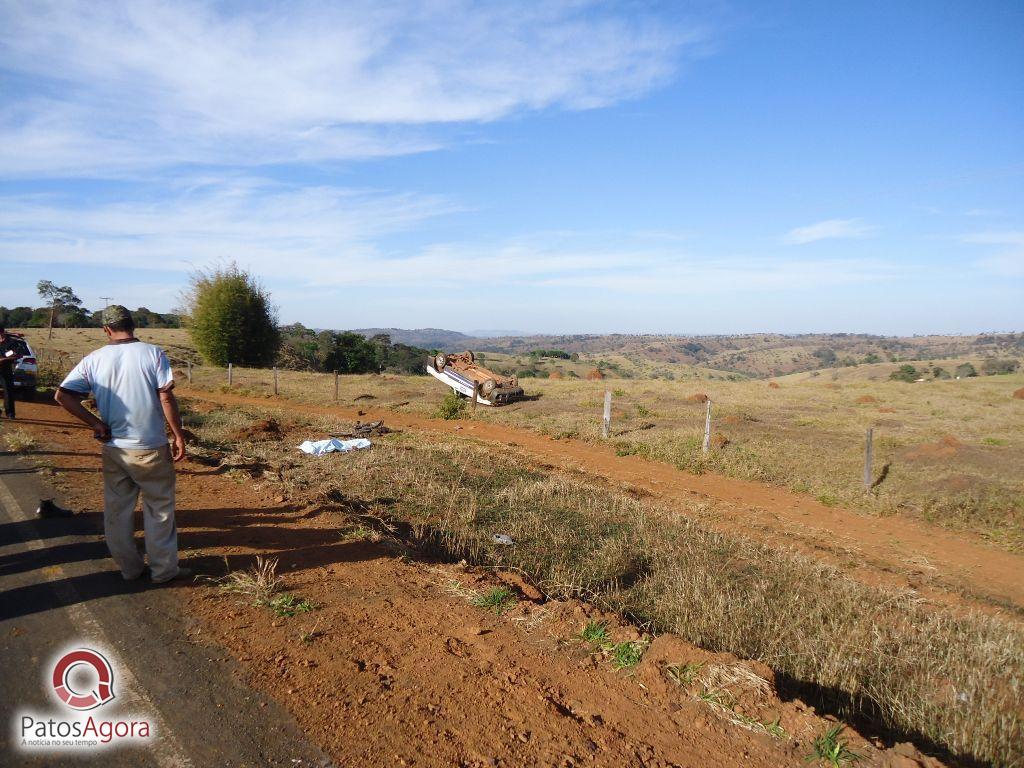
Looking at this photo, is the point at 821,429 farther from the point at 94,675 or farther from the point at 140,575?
the point at 94,675

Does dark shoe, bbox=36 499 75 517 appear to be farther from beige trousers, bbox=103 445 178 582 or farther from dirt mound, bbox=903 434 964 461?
dirt mound, bbox=903 434 964 461

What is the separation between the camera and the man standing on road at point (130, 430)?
4.21 meters

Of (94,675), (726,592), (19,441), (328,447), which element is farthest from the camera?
(328,447)

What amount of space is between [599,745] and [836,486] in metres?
10.7

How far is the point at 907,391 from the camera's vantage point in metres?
32.2

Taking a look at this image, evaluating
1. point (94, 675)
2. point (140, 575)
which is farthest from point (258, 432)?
point (94, 675)

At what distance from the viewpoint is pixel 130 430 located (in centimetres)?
422

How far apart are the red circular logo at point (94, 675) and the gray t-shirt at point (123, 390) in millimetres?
1370

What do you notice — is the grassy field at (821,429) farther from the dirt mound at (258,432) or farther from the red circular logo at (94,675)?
the red circular logo at (94,675)

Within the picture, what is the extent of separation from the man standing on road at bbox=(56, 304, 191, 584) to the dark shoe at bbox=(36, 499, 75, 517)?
2105 mm

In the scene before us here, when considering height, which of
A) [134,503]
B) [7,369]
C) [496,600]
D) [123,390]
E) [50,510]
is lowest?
[496,600]

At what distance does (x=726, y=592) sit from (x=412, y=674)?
3633 mm

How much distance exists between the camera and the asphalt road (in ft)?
9.33

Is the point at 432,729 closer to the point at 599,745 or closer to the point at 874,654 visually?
the point at 599,745
